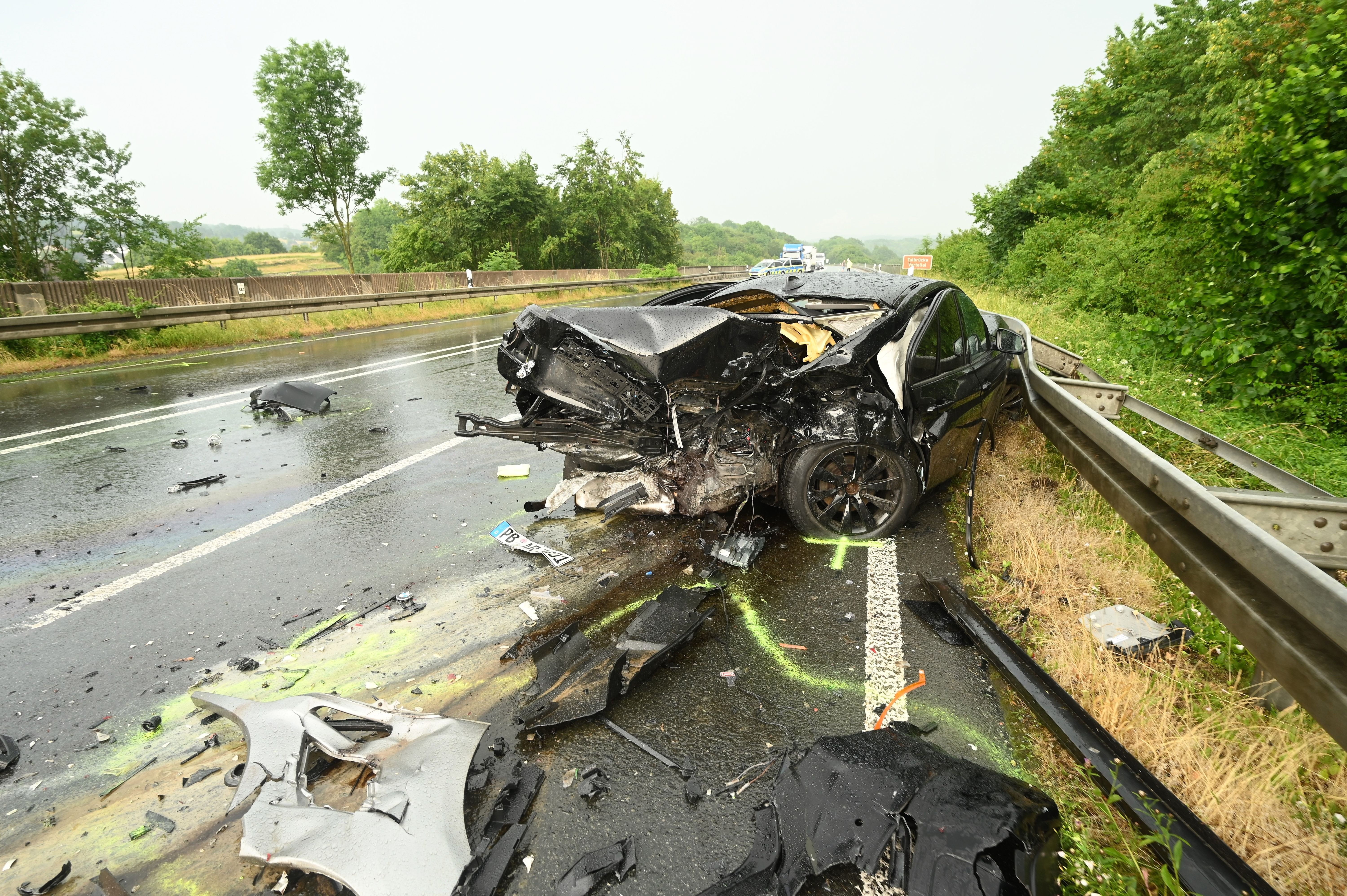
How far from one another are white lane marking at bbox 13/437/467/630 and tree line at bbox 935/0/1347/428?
24.6 feet

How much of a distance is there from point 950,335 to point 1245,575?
2.79 m

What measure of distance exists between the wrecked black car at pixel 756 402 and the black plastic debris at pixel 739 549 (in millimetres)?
240

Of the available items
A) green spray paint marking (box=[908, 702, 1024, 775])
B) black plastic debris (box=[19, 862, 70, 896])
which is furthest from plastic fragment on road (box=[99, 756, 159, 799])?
green spray paint marking (box=[908, 702, 1024, 775])

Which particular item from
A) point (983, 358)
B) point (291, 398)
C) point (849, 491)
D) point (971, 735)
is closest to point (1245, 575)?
point (971, 735)

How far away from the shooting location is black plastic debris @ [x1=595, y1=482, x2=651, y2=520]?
389 cm

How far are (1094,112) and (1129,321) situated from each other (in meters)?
15.1

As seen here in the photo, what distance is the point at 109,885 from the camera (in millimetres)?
1766

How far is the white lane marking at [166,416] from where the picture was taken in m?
5.77

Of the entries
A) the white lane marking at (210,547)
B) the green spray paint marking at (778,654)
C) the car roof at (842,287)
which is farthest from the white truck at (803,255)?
the green spray paint marking at (778,654)

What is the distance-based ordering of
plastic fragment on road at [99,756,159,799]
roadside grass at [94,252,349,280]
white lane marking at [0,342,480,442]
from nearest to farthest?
plastic fragment on road at [99,756,159,799], white lane marking at [0,342,480,442], roadside grass at [94,252,349,280]

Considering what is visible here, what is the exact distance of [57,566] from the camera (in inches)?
143

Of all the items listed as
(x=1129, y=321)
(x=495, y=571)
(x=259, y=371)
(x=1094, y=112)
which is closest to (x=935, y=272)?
(x=1094, y=112)

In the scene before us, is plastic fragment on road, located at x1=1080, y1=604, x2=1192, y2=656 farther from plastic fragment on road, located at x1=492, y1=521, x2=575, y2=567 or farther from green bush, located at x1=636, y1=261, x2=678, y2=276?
green bush, located at x1=636, y1=261, x2=678, y2=276

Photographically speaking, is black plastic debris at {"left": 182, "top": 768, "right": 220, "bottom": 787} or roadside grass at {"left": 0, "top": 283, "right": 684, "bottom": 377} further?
roadside grass at {"left": 0, "top": 283, "right": 684, "bottom": 377}
